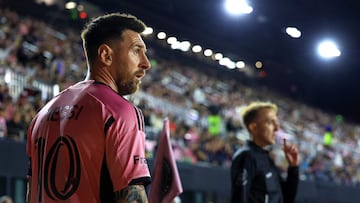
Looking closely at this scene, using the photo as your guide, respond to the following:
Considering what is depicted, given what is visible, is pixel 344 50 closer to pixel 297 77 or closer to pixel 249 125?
pixel 297 77

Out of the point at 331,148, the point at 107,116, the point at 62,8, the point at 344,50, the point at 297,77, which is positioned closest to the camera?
the point at 107,116

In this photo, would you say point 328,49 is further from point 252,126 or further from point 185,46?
point 252,126

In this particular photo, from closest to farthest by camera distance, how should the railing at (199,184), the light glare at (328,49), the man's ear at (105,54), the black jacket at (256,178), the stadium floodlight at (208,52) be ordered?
the man's ear at (105,54), the black jacket at (256,178), the railing at (199,184), the light glare at (328,49), the stadium floodlight at (208,52)

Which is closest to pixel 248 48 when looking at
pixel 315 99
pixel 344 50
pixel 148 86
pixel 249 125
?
pixel 344 50

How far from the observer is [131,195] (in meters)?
2.53

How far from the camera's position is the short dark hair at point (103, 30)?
2.80 m

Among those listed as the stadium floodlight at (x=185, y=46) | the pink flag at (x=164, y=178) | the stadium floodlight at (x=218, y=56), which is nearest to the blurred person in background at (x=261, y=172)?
the pink flag at (x=164, y=178)

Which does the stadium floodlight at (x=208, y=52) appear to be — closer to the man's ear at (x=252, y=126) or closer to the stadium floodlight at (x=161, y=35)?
the stadium floodlight at (x=161, y=35)

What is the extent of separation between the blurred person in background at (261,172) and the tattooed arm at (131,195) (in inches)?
99.2

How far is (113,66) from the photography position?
2785 mm

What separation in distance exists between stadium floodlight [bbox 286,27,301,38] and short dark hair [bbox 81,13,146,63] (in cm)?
2291

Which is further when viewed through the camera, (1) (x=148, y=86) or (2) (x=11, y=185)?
(1) (x=148, y=86)

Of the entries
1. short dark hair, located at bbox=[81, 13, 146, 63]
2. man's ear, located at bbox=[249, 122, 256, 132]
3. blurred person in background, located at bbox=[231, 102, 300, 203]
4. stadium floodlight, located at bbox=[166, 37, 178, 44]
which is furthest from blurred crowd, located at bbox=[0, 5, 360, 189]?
short dark hair, located at bbox=[81, 13, 146, 63]

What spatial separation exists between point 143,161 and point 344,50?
25480mm
